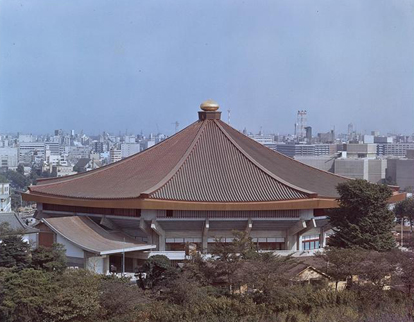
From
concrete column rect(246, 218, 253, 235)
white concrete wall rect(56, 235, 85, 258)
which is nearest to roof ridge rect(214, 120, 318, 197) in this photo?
concrete column rect(246, 218, 253, 235)

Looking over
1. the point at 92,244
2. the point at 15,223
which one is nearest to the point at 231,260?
the point at 92,244

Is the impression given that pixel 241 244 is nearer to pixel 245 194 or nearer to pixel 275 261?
pixel 275 261

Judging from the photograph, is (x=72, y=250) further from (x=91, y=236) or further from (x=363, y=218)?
(x=363, y=218)

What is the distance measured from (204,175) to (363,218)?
4998 mm

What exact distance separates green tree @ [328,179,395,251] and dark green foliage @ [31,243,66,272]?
23.9 feet

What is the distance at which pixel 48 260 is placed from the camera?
1831 cm

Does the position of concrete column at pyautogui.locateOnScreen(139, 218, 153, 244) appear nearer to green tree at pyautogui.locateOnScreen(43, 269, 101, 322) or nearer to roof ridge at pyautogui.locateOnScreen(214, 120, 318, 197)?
roof ridge at pyautogui.locateOnScreen(214, 120, 318, 197)

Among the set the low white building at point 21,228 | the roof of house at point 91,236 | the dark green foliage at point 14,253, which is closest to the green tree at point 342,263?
the roof of house at point 91,236

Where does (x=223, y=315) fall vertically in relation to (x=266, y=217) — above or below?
below

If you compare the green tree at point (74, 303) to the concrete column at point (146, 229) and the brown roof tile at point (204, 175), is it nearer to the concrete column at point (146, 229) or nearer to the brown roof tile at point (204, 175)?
the brown roof tile at point (204, 175)

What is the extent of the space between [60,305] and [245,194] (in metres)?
8.15

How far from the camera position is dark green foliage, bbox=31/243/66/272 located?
59.5ft

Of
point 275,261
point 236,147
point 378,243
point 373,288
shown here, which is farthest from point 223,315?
point 236,147

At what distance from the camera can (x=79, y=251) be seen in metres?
22.0
